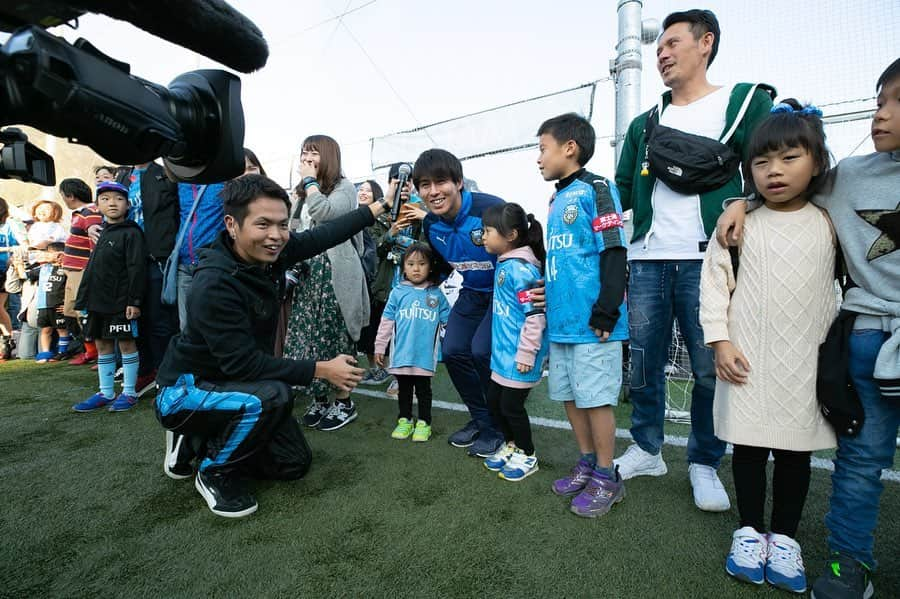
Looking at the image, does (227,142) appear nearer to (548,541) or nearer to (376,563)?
(376,563)

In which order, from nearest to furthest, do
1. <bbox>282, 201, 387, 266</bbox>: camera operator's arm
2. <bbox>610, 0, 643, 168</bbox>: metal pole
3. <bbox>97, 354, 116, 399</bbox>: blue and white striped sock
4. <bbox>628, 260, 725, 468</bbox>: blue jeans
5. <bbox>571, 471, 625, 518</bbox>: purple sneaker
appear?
<bbox>571, 471, 625, 518</bbox>: purple sneaker, <bbox>628, 260, 725, 468</bbox>: blue jeans, <bbox>282, 201, 387, 266</bbox>: camera operator's arm, <bbox>97, 354, 116, 399</bbox>: blue and white striped sock, <bbox>610, 0, 643, 168</bbox>: metal pole

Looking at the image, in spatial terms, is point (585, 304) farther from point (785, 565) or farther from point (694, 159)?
point (785, 565)

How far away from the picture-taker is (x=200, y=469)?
5.52ft

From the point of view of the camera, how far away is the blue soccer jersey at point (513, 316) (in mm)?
1827

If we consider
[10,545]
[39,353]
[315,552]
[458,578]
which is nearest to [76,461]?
[10,545]

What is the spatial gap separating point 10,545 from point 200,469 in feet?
1.74

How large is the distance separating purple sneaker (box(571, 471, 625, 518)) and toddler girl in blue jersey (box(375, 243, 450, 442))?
939mm

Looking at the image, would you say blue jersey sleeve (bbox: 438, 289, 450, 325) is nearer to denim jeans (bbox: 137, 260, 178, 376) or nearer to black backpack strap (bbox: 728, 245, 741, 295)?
black backpack strap (bbox: 728, 245, 741, 295)

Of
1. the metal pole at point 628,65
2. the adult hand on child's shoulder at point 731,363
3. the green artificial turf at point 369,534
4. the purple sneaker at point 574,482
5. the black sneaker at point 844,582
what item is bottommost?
the green artificial turf at point 369,534

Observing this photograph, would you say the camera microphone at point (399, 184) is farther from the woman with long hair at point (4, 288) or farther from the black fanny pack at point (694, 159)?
the woman with long hair at point (4, 288)

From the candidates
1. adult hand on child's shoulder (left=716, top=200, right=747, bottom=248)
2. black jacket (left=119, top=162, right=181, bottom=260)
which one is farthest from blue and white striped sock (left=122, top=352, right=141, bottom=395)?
adult hand on child's shoulder (left=716, top=200, right=747, bottom=248)

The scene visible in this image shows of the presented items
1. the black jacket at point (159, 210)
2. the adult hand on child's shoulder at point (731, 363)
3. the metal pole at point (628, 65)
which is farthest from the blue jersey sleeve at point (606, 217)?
the black jacket at point (159, 210)

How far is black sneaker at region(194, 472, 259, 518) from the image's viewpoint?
5.07ft

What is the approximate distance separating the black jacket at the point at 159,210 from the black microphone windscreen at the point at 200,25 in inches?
88.7
